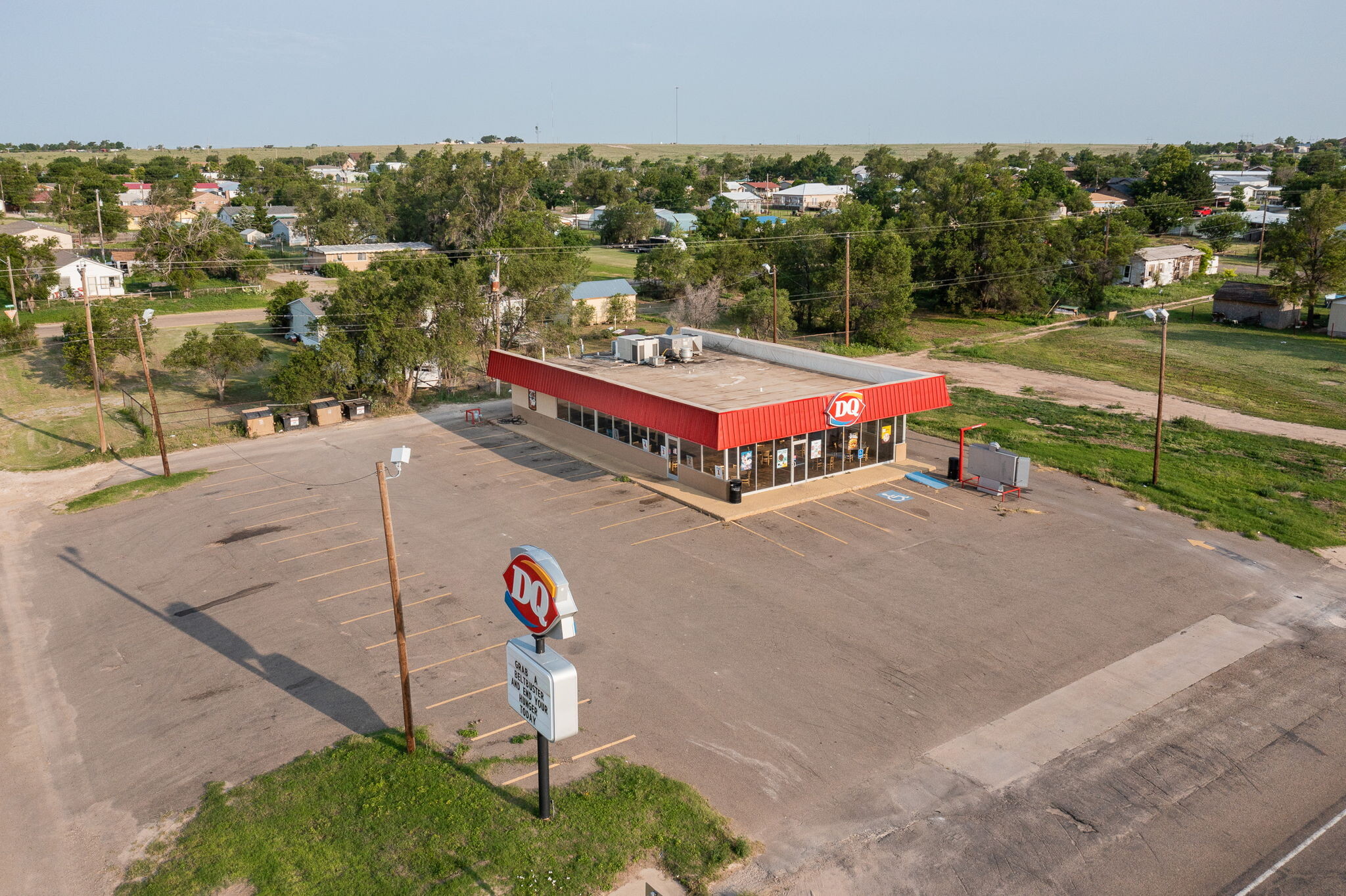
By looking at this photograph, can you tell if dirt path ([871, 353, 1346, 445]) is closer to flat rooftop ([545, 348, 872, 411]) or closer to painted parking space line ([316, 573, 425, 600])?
flat rooftop ([545, 348, 872, 411])

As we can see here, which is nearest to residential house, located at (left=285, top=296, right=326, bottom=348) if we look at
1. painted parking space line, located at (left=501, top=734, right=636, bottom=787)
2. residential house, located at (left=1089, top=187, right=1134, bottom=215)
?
painted parking space line, located at (left=501, top=734, right=636, bottom=787)

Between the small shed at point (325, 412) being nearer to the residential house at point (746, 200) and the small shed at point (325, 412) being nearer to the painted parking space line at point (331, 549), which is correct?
the painted parking space line at point (331, 549)

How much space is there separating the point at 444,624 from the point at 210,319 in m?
58.4

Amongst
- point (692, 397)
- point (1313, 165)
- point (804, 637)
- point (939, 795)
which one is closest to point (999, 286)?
point (692, 397)

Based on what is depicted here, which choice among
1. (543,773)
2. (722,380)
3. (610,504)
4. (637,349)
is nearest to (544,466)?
(610,504)

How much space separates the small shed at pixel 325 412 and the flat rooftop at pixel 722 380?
11.6 meters

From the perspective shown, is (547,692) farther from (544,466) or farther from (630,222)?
(630,222)

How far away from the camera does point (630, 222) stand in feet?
383

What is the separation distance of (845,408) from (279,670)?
21.0m

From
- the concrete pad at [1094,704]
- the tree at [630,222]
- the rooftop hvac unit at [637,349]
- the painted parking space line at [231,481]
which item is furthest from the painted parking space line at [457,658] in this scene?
the tree at [630,222]

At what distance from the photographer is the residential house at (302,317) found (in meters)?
55.8

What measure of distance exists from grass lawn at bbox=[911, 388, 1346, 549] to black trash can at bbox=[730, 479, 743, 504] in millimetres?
13332

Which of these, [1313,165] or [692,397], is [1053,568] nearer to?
[692,397]

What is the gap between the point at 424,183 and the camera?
9931 centimetres
